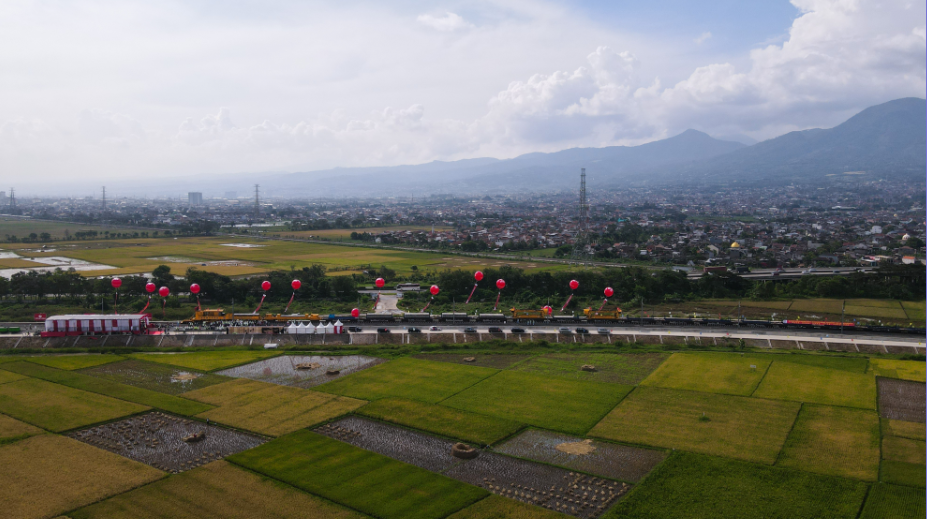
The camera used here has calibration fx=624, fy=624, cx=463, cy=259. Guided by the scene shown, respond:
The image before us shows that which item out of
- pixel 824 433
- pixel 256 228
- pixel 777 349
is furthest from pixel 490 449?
pixel 256 228

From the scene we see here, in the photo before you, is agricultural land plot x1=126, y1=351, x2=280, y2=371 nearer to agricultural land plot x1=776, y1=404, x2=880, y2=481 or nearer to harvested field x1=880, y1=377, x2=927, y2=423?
harvested field x1=880, y1=377, x2=927, y2=423

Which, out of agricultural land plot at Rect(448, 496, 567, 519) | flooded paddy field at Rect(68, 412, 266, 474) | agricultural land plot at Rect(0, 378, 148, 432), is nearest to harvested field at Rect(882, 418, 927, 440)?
agricultural land plot at Rect(448, 496, 567, 519)

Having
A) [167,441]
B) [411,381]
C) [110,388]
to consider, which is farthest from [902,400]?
[110,388]

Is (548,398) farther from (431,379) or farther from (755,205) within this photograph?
(755,205)

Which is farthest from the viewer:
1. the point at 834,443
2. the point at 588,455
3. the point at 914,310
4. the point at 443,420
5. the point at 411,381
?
the point at 914,310

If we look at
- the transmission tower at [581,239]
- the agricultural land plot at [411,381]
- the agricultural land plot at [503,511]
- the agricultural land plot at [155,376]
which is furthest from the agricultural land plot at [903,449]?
the transmission tower at [581,239]

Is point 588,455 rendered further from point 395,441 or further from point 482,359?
point 482,359

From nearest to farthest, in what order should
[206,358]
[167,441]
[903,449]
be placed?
[903,449]
[167,441]
[206,358]

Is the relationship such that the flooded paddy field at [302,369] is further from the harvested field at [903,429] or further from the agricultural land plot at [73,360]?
the harvested field at [903,429]
